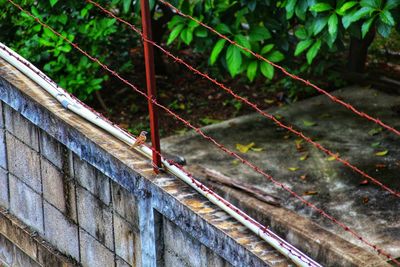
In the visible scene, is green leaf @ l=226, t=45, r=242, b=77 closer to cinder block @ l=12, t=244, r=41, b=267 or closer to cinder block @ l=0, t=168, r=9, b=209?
cinder block @ l=0, t=168, r=9, b=209

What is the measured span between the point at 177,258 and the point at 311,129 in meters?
3.55

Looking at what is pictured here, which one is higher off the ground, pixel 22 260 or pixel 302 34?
pixel 302 34

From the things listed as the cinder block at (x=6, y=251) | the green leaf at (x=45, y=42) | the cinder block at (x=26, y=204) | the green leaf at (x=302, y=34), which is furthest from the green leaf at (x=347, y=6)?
the cinder block at (x=6, y=251)

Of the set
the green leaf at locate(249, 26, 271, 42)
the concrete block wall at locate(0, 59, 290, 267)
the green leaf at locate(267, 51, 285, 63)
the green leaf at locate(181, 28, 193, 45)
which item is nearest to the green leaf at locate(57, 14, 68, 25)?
the green leaf at locate(181, 28, 193, 45)

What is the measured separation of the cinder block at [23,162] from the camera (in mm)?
6043

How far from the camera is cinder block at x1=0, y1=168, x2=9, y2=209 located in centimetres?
647

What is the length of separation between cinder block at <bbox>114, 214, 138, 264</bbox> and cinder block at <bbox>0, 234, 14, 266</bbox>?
144cm

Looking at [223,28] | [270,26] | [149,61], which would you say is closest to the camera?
[149,61]

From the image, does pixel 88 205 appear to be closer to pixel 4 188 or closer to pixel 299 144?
pixel 4 188

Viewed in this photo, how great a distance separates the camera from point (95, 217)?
5566 millimetres

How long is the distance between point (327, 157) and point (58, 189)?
266 centimetres

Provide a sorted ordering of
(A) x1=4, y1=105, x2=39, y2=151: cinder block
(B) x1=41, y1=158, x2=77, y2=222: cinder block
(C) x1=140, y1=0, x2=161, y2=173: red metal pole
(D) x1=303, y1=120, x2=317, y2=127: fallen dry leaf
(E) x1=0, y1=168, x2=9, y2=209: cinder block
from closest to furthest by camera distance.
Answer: (C) x1=140, y1=0, x2=161, y2=173: red metal pole
(B) x1=41, y1=158, x2=77, y2=222: cinder block
(A) x1=4, y1=105, x2=39, y2=151: cinder block
(E) x1=0, y1=168, x2=9, y2=209: cinder block
(D) x1=303, y1=120, x2=317, y2=127: fallen dry leaf

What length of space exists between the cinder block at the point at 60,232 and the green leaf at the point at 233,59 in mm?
1740

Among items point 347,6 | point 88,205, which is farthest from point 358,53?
point 88,205
